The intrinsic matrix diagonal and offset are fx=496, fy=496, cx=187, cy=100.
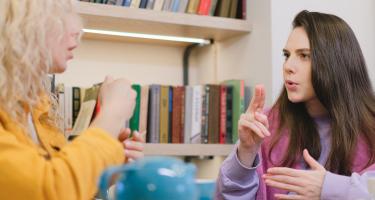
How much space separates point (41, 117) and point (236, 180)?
2.01 ft

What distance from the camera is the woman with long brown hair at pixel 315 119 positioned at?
1.32m

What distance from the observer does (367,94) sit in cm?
146

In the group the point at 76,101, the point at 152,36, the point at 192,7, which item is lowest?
the point at 76,101

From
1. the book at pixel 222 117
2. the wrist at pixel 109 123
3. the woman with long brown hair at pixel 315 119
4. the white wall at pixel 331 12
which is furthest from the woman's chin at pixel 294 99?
the wrist at pixel 109 123

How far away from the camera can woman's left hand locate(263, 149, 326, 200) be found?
112cm

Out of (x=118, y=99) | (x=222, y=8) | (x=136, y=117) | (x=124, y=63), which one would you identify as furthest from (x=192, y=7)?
(x=118, y=99)

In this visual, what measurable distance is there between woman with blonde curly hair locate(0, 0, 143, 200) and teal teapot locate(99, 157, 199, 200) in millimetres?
127

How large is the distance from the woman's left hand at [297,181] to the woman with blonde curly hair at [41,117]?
40 centimetres

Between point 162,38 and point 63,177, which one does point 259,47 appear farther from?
point 63,177

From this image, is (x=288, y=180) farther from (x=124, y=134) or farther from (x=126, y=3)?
(x=126, y=3)

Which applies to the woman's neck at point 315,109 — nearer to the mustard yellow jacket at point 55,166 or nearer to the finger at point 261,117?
the finger at point 261,117

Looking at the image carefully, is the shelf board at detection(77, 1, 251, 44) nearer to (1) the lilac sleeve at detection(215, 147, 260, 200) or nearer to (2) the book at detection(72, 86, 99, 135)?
(2) the book at detection(72, 86, 99, 135)

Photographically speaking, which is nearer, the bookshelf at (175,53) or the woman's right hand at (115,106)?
the woman's right hand at (115,106)

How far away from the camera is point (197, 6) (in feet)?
6.59
